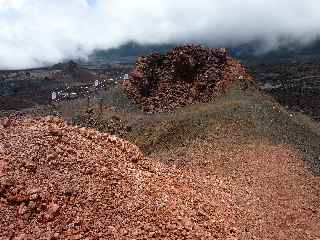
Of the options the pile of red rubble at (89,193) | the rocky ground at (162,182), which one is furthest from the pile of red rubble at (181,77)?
the pile of red rubble at (89,193)

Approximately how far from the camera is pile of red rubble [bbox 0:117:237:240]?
15477 millimetres

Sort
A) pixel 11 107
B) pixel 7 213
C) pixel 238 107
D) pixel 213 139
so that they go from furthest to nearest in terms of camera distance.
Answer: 1. pixel 11 107
2. pixel 238 107
3. pixel 213 139
4. pixel 7 213

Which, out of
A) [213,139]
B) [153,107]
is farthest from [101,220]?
[153,107]

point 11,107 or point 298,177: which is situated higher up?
point 298,177

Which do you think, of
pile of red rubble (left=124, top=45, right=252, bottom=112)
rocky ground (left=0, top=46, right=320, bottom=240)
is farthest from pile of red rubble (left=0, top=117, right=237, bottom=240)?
pile of red rubble (left=124, top=45, right=252, bottom=112)

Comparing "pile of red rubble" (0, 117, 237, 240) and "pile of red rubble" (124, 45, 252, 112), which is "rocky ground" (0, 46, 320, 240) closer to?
"pile of red rubble" (0, 117, 237, 240)

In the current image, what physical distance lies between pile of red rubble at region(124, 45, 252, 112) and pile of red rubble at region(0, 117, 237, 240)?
21.7m

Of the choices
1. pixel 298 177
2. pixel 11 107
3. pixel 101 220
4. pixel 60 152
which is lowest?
pixel 11 107

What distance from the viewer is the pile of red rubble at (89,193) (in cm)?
1548

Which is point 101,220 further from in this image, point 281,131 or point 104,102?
point 104,102

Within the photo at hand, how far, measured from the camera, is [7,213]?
1561 centimetres

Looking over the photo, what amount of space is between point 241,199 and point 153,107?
68.8 feet

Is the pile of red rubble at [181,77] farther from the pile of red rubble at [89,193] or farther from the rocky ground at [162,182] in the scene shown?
the pile of red rubble at [89,193]

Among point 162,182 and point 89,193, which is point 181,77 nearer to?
point 162,182
